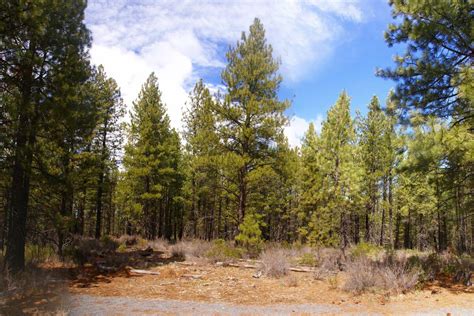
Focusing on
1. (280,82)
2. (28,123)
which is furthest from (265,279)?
(280,82)

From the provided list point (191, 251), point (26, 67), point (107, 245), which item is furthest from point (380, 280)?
point (107, 245)

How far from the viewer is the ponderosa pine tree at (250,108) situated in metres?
15.6

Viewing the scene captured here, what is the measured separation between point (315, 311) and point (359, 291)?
2.14 metres

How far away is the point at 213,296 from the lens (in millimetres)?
8234

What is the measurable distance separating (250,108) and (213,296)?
9.28m

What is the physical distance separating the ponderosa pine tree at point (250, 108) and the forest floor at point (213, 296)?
6.39 meters

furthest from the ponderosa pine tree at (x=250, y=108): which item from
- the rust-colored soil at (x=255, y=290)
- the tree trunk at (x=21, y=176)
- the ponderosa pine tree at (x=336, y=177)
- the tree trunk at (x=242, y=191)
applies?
the tree trunk at (x=21, y=176)

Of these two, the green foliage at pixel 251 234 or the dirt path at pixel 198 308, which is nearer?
the dirt path at pixel 198 308

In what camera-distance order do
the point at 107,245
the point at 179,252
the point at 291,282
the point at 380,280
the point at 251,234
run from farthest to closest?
the point at 107,245, the point at 179,252, the point at 251,234, the point at 291,282, the point at 380,280

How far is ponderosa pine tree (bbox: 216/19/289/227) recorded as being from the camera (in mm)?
15555

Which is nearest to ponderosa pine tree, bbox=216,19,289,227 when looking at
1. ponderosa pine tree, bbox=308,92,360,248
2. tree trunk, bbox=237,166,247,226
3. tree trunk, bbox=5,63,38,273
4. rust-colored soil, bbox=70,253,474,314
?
tree trunk, bbox=237,166,247,226

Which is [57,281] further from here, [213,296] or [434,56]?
[434,56]

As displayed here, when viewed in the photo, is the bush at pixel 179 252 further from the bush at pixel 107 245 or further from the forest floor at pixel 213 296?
the forest floor at pixel 213 296

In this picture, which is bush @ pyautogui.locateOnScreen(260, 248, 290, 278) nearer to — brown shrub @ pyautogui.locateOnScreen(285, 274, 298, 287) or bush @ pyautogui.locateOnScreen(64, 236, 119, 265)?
brown shrub @ pyautogui.locateOnScreen(285, 274, 298, 287)
